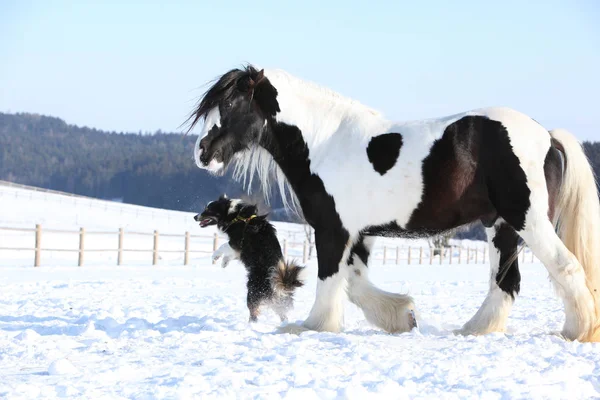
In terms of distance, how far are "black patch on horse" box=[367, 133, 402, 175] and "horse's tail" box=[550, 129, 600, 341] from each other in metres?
1.32

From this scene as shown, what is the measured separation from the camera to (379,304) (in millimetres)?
5539

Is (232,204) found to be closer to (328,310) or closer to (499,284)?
(328,310)

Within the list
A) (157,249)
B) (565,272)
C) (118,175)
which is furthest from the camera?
(118,175)

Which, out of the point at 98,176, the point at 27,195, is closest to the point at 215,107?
the point at 27,195

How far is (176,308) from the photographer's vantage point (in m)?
7.58

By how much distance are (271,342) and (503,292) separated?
2226 millimetres

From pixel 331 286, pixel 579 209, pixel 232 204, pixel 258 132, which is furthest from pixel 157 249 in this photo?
pixel 579 209

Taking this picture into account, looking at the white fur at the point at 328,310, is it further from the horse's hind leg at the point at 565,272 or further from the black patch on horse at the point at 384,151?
the horse's hind leg at the point at 565,272

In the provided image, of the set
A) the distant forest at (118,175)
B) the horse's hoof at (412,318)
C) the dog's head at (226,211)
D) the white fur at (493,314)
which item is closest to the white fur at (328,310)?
the horse's hoof at (412,318)

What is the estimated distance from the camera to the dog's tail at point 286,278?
7.14m

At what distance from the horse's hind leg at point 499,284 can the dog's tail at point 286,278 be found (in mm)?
2143

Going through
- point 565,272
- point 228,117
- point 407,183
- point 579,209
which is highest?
point 228,117

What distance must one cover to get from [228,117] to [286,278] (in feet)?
7.33

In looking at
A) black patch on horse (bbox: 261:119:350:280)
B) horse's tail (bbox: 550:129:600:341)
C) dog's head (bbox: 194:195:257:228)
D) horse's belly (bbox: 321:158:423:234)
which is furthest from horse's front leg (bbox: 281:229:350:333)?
dog's head (bbox: 194:195:257:228)
